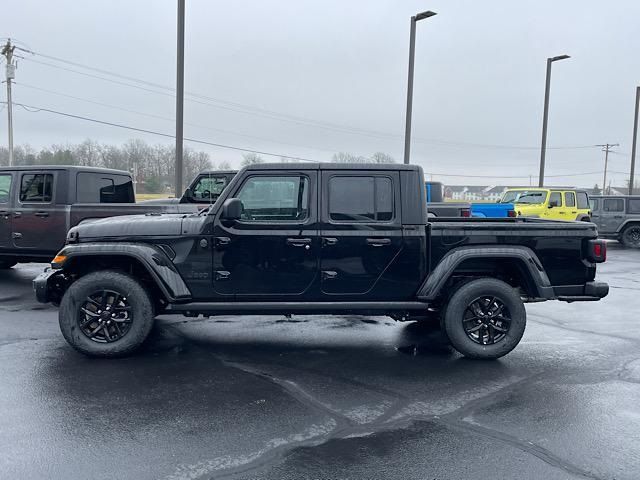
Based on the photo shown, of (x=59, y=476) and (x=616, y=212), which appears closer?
(x=59, y=476)

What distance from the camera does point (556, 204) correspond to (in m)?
18.4

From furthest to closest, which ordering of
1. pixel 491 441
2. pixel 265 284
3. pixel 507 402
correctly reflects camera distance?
1. pixel 265 284
2. pixel 507 402
3. pixel 491 441

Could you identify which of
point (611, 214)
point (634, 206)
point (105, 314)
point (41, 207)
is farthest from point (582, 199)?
point (105, 314)

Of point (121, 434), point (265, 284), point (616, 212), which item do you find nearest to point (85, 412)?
point (121, 434)

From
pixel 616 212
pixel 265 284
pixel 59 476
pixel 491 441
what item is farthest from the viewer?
pixel 616 212

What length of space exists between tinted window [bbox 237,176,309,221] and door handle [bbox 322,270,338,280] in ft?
1.92

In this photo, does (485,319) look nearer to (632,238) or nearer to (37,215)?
(37,215)

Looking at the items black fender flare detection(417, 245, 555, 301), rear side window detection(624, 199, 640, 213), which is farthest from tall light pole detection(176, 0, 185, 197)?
rear side window detection(624, 199, 640, 213)

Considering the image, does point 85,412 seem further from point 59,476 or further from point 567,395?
point 567,395

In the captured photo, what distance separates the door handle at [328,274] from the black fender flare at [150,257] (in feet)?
4.46

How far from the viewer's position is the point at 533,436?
149 inches

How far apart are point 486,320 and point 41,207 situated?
7450mm

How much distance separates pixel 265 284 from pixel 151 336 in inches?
72.3

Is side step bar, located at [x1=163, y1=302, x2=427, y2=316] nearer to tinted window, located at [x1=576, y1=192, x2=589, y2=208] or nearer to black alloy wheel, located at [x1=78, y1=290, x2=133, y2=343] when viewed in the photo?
black alloy wheel, located at [x1=78, y1=290, x2=133, y2=343]
